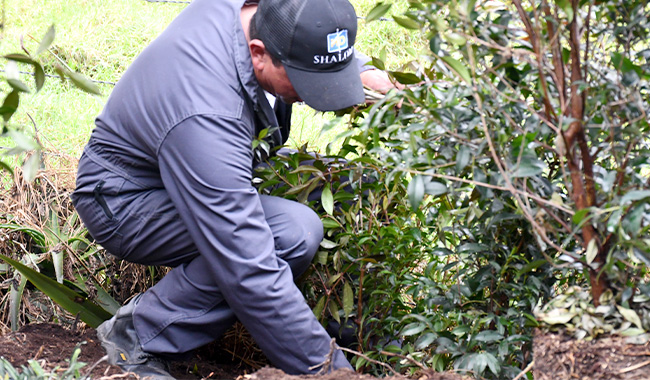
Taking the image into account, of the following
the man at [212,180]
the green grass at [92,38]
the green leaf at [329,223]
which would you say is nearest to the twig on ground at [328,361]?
the man at [212,180]

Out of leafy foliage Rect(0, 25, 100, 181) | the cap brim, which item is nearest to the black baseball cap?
the cap brim

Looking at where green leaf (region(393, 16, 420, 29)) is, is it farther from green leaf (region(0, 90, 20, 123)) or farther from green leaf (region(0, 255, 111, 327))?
green leaf (region(0, 255, 111, 327))

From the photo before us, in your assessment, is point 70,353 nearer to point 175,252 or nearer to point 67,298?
point 67,298

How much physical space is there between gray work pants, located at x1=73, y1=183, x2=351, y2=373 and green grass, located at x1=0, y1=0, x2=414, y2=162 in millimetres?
1930

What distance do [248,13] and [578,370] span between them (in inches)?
56.2

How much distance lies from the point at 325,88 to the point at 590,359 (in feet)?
3.38

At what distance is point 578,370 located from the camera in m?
1.55

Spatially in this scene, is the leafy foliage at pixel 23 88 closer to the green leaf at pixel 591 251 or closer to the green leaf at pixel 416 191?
the green leaf at pixel 416 191

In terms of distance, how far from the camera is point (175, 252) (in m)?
2.40

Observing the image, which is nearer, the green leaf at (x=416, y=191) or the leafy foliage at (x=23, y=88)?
the leafy foliage at (x=23, y=88)

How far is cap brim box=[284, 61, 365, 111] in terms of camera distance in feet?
6.98

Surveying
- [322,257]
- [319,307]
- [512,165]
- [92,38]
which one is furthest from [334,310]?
[92,38]

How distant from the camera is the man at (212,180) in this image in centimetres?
205

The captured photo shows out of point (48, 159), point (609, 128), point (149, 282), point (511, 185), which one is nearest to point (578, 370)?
point (511, 185)
